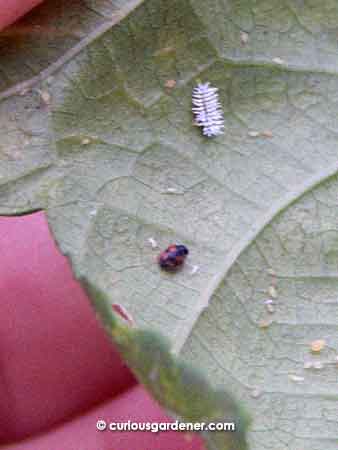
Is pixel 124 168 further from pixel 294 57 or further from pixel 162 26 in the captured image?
pixel 294 57

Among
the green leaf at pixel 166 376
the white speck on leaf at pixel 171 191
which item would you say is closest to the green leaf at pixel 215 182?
the white speck on leaf at pixel 171 191

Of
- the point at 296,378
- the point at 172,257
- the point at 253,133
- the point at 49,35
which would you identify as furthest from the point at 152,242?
the point at 49,35

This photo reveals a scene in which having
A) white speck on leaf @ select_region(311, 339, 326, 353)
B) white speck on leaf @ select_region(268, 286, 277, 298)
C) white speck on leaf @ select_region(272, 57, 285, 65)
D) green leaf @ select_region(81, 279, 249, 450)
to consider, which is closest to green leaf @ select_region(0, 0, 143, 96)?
white speck on leaf @ select_region(272, 57, 285, 65)

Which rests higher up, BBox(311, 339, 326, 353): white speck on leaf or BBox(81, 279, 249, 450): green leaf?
BBox(81, 279, 249, 450): green leaf

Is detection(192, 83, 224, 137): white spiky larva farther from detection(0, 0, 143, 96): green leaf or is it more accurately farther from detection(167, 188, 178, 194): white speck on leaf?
detection(0, 0, 143, 96): green leaf

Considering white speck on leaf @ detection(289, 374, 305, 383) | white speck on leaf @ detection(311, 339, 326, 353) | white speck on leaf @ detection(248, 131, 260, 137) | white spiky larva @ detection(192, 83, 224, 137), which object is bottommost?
white speck on leaf @ detection(289, 374, 305, 383)

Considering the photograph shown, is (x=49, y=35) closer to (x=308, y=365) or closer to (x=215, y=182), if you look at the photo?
(x=215, y=182)
